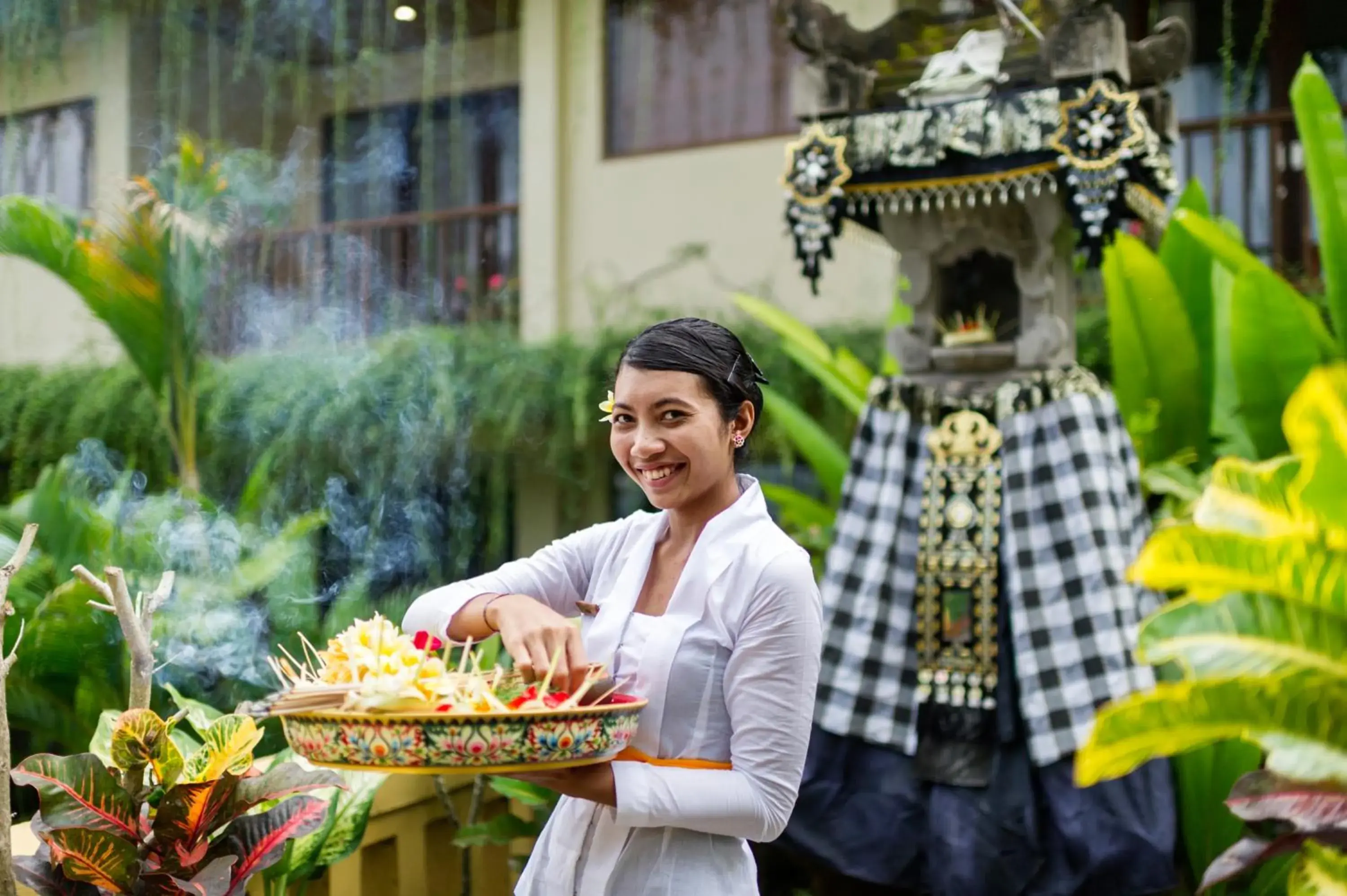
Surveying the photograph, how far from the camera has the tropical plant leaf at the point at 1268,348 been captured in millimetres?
4191

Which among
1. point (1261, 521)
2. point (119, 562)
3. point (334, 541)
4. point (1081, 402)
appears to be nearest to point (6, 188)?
point (334, 541)

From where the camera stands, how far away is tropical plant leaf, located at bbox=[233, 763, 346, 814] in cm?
201

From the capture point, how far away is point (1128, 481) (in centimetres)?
388

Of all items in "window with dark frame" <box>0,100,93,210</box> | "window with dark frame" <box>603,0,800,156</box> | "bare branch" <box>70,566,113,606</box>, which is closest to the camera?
"bare branch" <box>70,566,113,606</box>

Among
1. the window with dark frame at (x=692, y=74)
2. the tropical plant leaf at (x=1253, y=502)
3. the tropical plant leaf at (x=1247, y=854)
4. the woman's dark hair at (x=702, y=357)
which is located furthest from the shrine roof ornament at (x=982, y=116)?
the window with dark frame at (x=692, y=74)

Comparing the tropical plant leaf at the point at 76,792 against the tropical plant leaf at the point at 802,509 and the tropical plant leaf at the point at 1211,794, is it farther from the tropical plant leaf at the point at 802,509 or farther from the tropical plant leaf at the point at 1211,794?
the tropical plant leaf at the point at 802,509

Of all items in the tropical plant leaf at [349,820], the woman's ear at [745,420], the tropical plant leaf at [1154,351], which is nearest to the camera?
the woman's ear at [745,420]

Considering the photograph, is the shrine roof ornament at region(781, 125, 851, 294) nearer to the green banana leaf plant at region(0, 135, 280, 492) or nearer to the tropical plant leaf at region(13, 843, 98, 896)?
the green banana leaf plant at region(0, 135, 280, 492)

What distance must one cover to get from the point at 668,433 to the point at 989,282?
2823 millimetres

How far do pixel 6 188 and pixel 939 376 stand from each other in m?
4.63

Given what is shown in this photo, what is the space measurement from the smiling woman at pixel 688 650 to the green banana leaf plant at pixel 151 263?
378cm

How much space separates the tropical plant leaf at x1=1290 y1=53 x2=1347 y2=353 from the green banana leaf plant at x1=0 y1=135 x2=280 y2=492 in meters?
3.92

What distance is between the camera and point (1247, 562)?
6.49ft

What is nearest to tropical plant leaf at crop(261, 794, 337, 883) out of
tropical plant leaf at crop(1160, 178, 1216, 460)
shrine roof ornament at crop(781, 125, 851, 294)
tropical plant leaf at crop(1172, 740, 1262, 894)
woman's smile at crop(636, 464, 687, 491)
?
woman's smile at crop(636, 464, 687, 491)
